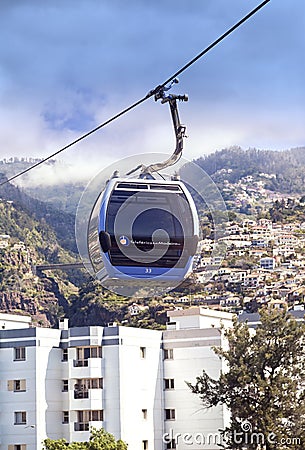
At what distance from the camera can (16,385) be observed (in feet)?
130

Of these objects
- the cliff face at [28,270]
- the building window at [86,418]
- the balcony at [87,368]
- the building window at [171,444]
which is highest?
the cliff face at [28,270]

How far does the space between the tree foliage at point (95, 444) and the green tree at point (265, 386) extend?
3.49 metres

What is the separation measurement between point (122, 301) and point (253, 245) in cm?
1775

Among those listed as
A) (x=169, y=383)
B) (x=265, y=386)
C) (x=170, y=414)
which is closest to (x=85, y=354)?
(x=169, y=383)

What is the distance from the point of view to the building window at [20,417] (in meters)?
39.0

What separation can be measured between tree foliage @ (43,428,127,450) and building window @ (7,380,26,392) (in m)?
3.10

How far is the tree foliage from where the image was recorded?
1419 inches

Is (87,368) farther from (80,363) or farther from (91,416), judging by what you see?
(91,416)

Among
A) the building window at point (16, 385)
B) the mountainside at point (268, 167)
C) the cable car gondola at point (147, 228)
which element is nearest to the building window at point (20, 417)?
the building window at point (16, 385)

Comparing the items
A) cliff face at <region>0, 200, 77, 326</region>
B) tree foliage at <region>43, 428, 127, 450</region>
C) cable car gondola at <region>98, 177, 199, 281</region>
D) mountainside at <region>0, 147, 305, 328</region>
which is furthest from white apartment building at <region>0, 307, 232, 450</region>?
cliff face at <region>0, 200, 77, 326</region>

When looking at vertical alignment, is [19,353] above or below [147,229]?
above

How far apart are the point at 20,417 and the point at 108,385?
12.0 ft

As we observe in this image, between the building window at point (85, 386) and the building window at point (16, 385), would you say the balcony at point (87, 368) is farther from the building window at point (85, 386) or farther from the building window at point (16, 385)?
the building window at point (16, 385)

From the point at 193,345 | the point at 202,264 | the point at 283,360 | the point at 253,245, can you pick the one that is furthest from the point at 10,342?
the point at 253,245
